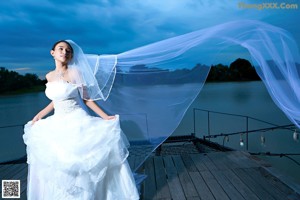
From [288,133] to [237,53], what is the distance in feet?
42.3

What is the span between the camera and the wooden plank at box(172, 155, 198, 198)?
2.87 m

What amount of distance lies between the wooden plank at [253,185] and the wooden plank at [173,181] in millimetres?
840

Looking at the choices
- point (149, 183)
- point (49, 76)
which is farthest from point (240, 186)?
point (49, 76)

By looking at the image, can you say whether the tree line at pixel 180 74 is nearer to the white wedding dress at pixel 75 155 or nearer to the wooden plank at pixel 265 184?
the white wedding dress at pixel 75 155

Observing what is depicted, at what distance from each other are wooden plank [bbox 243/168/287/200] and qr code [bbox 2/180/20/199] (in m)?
2.99

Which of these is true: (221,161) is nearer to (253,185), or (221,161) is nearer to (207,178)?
(207,178)

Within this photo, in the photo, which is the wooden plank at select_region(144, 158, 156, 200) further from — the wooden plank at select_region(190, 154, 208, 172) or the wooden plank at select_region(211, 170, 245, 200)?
the wooden plank at select_region(211, 170, 245, 200)

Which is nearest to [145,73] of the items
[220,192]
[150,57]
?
[150,57]

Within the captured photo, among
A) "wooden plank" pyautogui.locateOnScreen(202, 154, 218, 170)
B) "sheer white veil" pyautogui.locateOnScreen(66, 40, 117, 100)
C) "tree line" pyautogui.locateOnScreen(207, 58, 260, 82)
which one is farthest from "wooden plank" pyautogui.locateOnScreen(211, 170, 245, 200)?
"sheer white veil" pyautogui.locateOnScreen(66, 40, 117, 100)

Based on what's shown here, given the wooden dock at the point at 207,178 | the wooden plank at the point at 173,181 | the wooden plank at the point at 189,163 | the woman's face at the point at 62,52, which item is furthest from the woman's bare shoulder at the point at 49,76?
the wooden plank at the point at 189,163

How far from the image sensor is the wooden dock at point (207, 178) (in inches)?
111

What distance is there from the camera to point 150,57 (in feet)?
8.33

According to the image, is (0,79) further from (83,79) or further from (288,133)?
(288,133)

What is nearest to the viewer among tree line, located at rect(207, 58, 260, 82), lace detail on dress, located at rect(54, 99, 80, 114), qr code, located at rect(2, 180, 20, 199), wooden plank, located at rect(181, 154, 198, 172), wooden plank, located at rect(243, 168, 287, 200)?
lace detail on dress, located at rect(54, 99, 80, 114)
